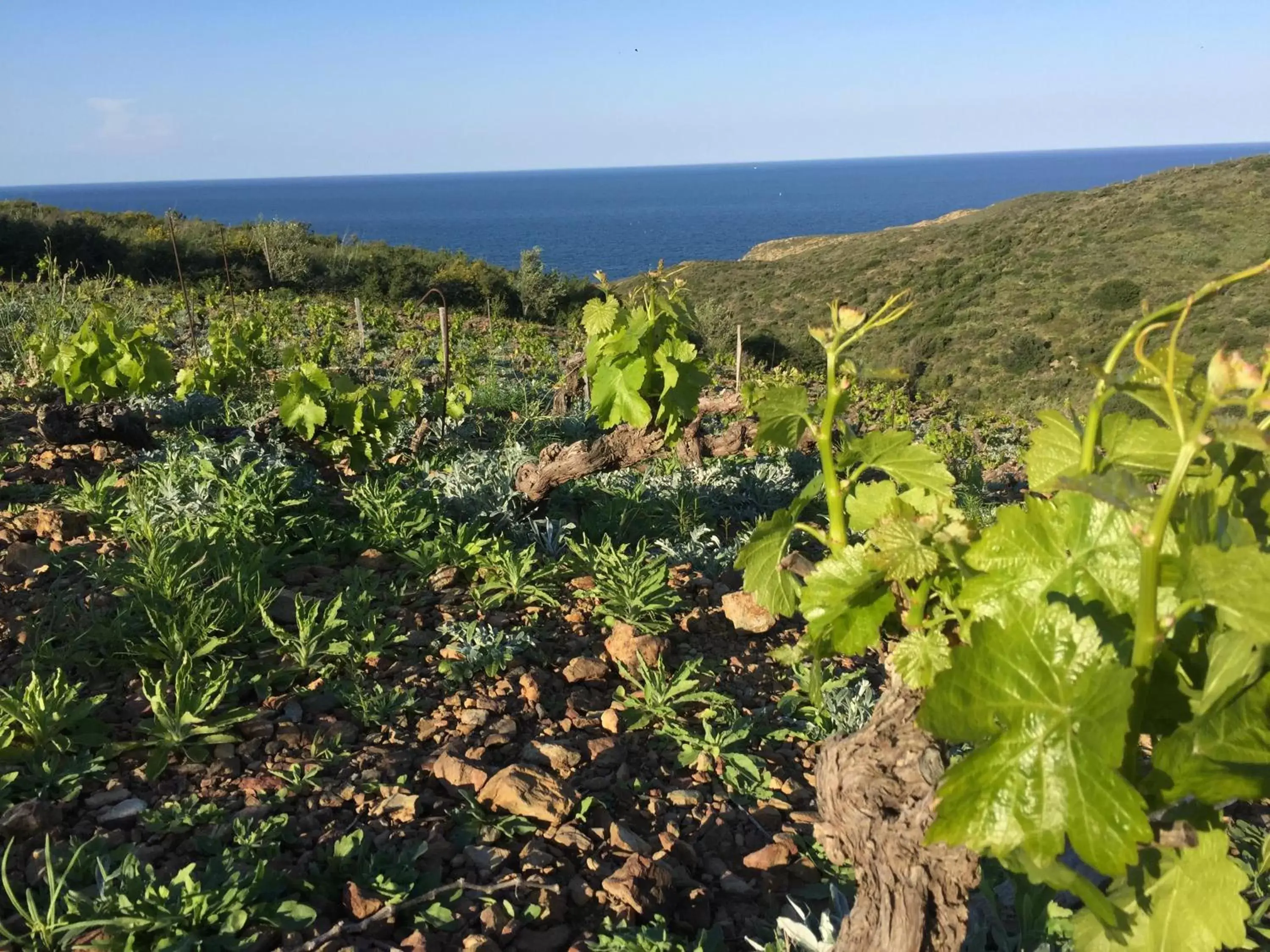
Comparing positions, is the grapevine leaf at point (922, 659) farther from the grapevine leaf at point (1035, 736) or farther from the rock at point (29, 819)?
the rock at point (29, 819)

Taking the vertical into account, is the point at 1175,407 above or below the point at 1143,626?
above

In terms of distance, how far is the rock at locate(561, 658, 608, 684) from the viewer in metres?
3.11

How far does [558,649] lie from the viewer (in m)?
3.32

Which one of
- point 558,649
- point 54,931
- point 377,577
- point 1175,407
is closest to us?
point 1175,407

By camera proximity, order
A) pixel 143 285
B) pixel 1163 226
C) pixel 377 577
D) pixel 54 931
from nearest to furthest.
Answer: pixel 54 931, pixel 377 577, pixel 143 285, pixel 1163 226

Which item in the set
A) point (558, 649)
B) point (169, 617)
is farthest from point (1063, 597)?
point (169, 617)

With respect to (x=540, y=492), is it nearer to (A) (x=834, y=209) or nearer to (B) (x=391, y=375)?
(B) (x=391, y=375)

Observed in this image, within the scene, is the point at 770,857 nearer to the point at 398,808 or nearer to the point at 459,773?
the point at 459,773

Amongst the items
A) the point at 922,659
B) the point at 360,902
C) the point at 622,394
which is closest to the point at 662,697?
the point at 360,902

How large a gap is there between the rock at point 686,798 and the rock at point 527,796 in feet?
1.00

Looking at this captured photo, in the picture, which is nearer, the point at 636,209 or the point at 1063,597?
the point at 1063,597

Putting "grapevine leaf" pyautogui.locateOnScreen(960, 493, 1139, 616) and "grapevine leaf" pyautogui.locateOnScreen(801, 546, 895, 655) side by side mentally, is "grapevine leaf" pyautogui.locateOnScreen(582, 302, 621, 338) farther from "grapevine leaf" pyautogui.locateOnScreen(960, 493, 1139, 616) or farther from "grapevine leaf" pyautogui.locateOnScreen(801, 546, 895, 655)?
"grapevine leaf" pyautogui.locateOnScreen(960, 493, 1139, 616)

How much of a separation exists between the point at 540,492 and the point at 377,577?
3.35ft

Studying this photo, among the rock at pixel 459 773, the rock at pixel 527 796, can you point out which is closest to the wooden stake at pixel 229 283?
the rock at pixel 459 773
